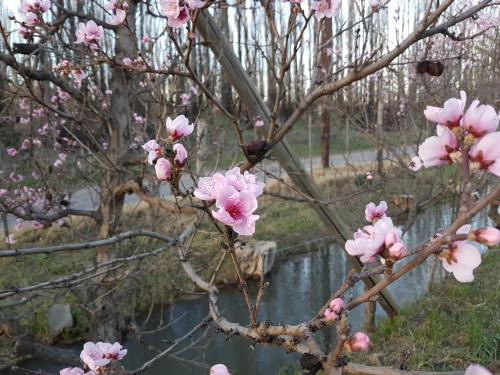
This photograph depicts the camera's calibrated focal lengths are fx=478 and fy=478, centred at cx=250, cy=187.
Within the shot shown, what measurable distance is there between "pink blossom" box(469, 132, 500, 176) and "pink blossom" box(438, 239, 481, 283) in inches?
4.5

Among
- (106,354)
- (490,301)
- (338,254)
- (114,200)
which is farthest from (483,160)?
(338,254)

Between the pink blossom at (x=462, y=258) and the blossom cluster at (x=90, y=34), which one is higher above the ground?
the blossom cluster at (x=90, y=34)

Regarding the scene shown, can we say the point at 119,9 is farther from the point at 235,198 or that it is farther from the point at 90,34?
the point at 235,198

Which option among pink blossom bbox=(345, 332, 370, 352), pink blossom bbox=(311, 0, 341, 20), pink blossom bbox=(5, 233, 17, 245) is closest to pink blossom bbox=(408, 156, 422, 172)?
pink blossom bbox=(311, 0, 341, 20)

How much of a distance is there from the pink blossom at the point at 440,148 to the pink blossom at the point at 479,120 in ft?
0.13

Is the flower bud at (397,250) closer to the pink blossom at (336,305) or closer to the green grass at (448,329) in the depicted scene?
the pink blossom at (336,305)

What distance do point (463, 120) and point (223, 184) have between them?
1.26ft

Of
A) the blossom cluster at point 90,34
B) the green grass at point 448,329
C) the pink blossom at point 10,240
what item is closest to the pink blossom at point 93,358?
the blossom cluster at point 90,34

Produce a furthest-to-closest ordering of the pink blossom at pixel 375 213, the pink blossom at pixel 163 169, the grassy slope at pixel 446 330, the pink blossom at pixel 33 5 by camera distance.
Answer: the grassy slope at pixel 446 330, the pink blossom at pixel 33 5, the pink blossom at pixel 375 213, the pink blossom at pixel 163 169

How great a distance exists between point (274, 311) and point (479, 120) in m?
5.17

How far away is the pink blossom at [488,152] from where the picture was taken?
2.22 feet

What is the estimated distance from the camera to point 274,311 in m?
5.61

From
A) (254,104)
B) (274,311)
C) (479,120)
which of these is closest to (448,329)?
(274,311)

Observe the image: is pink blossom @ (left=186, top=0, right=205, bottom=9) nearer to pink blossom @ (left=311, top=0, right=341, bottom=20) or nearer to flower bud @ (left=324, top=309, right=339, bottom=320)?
pink blossom @ (left=311, top=0, right=341, bottom=20)
